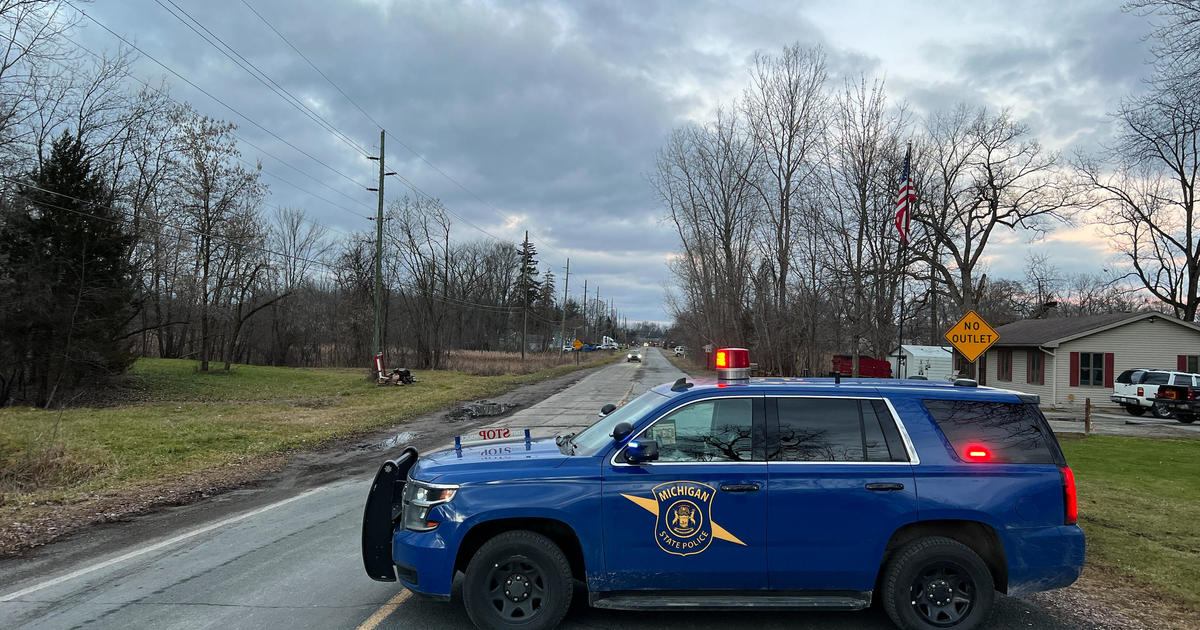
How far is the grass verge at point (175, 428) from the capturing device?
9711 millimetres

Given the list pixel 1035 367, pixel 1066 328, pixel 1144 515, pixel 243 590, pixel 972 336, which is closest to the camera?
pixel 243 590

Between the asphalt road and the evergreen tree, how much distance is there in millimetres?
20294

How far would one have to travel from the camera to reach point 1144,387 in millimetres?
26000

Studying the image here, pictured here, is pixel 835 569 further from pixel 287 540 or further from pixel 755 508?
pixel 287 540

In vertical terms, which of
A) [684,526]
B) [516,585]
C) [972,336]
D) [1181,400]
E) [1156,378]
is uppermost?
[972,336]

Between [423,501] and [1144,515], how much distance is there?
321 inches

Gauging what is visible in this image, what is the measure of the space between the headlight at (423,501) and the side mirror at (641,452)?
1161 millimetres

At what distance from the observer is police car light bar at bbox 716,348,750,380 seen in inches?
196

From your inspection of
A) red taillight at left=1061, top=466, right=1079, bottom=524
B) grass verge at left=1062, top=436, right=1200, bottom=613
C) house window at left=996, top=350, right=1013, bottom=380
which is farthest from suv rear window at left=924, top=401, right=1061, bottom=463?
house window at left=996, top=350, right=1013, bottom=380

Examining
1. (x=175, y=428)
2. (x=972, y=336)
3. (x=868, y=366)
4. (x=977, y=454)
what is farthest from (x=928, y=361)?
(x=977, y=454)

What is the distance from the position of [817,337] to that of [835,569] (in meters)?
31.7

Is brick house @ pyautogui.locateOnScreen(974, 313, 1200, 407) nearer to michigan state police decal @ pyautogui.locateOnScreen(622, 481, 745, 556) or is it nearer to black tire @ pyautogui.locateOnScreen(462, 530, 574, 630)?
michigan state police decal @ pyautogui.locateOnScreen(622, 481, 745, 556)

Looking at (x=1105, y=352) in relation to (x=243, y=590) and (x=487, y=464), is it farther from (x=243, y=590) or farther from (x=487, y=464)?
(x=243, y=590)

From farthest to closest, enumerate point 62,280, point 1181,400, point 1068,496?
point 1181,400
point 62,280
point 1068,496
